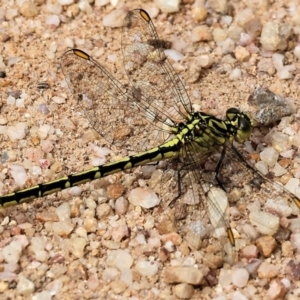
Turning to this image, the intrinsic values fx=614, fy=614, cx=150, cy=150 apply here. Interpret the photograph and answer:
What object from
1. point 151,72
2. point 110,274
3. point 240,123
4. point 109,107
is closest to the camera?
point 110,274

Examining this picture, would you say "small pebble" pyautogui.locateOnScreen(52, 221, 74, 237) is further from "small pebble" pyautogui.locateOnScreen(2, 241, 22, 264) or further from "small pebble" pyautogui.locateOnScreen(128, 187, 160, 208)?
"small pebble" pyautogui.locateOnScreen(128, 187, 160, 208)

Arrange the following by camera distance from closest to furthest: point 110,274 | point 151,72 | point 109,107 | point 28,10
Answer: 1. point 110,274
2. point 109,107
3. point 151,72
4. point 28,10

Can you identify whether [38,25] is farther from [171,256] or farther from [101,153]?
A: [171,256]

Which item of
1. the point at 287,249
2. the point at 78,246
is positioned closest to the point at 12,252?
the point at 78,246

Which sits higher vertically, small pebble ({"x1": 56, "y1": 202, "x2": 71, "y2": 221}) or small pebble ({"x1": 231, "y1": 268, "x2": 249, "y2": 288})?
small pebble ({"x1": 231, "y1": 268, "x2": 249, "y2": 288})

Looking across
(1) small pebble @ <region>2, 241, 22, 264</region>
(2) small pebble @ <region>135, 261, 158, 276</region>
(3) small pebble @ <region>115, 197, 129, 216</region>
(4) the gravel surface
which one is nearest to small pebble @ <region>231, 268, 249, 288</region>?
(4) the gravel surface

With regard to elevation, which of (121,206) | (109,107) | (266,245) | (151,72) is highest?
(151,72)

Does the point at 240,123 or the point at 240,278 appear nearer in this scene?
the point at 240,278

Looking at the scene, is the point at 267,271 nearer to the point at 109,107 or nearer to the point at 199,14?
the point at 109,107
